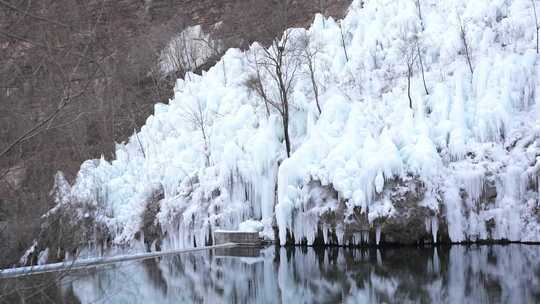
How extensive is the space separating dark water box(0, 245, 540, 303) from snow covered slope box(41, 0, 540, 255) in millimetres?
1601

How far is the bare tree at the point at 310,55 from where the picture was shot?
21.8m

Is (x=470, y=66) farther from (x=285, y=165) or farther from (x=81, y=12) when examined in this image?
(x=81, y=12)

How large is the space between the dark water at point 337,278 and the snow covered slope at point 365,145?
1.60 meters

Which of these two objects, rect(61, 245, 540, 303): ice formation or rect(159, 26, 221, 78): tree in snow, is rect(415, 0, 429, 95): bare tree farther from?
rect(159, 26, 221, 78): tree in snow

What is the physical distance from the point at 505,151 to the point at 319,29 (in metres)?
12.7

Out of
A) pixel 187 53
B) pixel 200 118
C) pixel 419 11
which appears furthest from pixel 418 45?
pixel 187 53

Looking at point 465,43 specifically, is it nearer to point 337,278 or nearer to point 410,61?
point 410,61

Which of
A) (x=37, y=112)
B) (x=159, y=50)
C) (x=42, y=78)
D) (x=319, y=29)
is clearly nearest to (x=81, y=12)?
(x=42, y=78)

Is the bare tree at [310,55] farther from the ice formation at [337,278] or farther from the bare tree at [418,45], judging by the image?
the ice formation at [337,278]

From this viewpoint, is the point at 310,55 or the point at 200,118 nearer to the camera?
the point at 310,55

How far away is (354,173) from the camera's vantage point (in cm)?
1706

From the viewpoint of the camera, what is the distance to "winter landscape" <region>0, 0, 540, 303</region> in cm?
1116

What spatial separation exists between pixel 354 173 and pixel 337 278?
257 inches

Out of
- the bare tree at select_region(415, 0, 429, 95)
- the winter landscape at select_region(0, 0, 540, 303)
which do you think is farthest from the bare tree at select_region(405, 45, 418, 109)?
the bare tree at select_region(415, 0, 429, 95)
